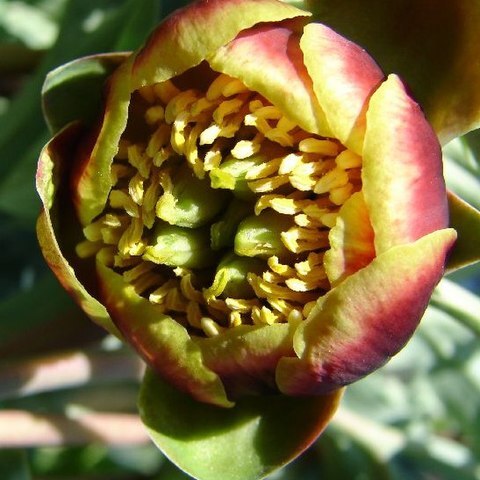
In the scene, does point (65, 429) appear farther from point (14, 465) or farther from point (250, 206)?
point (250, 206)

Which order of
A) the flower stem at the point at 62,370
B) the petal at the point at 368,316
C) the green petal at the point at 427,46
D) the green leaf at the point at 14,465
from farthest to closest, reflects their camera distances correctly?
1. the green leaf at the point at 14,465
2. the flower stem at the point at 62,370
3. the green petal at the point at 427,46
4. the petal at the point at 368,316

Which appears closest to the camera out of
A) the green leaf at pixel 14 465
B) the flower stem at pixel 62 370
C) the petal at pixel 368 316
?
the petal at pixel 368 316

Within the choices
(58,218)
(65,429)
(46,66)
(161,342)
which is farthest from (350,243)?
(46,66)

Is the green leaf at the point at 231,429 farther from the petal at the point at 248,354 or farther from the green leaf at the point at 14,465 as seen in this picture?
the green leaf at the point at 14,465

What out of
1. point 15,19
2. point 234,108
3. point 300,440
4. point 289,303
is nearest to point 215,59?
point 234,108

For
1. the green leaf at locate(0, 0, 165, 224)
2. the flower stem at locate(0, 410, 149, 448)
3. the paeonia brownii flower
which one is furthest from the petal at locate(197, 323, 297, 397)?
the green leaf at locate(0, 0, 165, 224)

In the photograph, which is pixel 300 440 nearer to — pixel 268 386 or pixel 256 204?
pixel 268 386

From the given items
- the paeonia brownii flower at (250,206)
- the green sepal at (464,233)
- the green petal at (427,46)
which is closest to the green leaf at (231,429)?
the paeonia brownii flower at (250,206)
